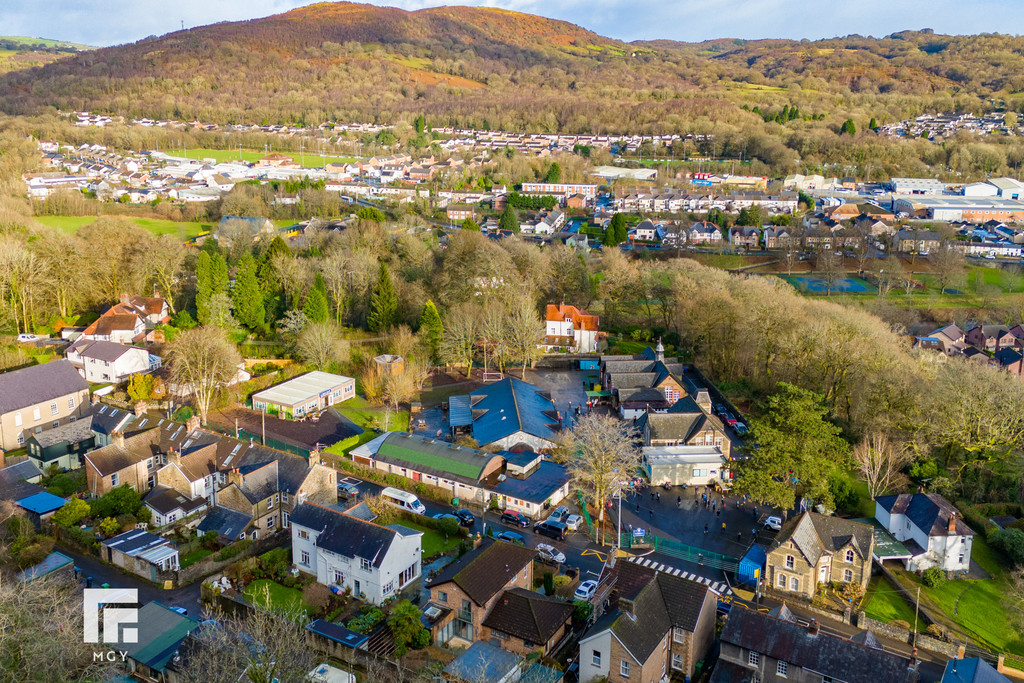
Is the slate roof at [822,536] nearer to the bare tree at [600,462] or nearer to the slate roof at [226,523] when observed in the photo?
the bare tree at [600,462]

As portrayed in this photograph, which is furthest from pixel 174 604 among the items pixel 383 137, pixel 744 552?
pixel 383 137

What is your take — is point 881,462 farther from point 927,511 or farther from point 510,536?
point 510,536

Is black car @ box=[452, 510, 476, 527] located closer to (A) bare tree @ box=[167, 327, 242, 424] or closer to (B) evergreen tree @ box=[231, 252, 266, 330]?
(A) bare tree @ box=[167, 327, 242, 424]

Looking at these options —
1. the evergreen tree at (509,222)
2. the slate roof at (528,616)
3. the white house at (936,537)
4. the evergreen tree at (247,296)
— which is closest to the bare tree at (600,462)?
the slate roof at (528,616)

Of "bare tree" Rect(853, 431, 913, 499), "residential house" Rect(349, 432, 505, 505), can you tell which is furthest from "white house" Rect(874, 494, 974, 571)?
"residential house" Rect(349, 432, 505, 505)

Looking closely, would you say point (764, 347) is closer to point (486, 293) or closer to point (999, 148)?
point (486, 293)
